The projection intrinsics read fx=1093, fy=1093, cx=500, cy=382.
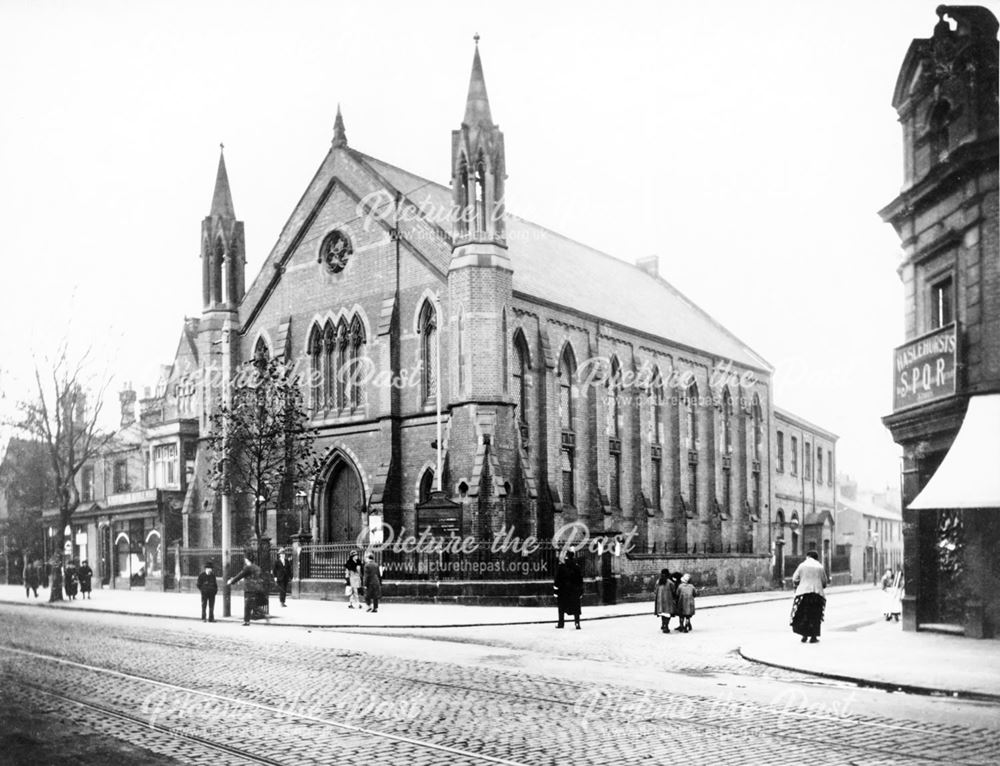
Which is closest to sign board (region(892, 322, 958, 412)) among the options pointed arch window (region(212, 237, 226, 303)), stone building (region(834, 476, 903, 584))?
pointed arch window (region(212, 237, 226, 303))

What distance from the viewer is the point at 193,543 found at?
148 feet

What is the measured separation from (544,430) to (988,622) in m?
22.3

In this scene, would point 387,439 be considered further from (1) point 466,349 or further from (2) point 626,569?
(2) point 626,569

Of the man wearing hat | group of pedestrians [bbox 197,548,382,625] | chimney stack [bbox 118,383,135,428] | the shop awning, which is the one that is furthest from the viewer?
chimney stack [bbox 118,383,135,428]

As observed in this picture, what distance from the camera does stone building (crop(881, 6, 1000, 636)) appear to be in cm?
1800

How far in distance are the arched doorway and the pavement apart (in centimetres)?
429

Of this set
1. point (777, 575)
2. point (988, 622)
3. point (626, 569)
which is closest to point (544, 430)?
point (626, 569)

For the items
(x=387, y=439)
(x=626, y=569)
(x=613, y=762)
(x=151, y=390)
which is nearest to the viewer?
(x=613, y=762)

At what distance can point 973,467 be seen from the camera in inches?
714

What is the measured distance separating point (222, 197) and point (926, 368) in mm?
32914

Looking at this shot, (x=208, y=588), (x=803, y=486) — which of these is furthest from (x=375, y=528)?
(x=803, y=486)

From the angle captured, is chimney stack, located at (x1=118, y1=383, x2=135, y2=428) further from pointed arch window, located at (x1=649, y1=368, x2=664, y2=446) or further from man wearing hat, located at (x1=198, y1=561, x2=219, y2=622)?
man wearing hat, located at (x1=198, y1=561, x2=219, y2=622)

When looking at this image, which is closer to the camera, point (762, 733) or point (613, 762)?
point (613, 762)

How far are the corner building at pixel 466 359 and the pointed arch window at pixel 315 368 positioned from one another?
9cm
